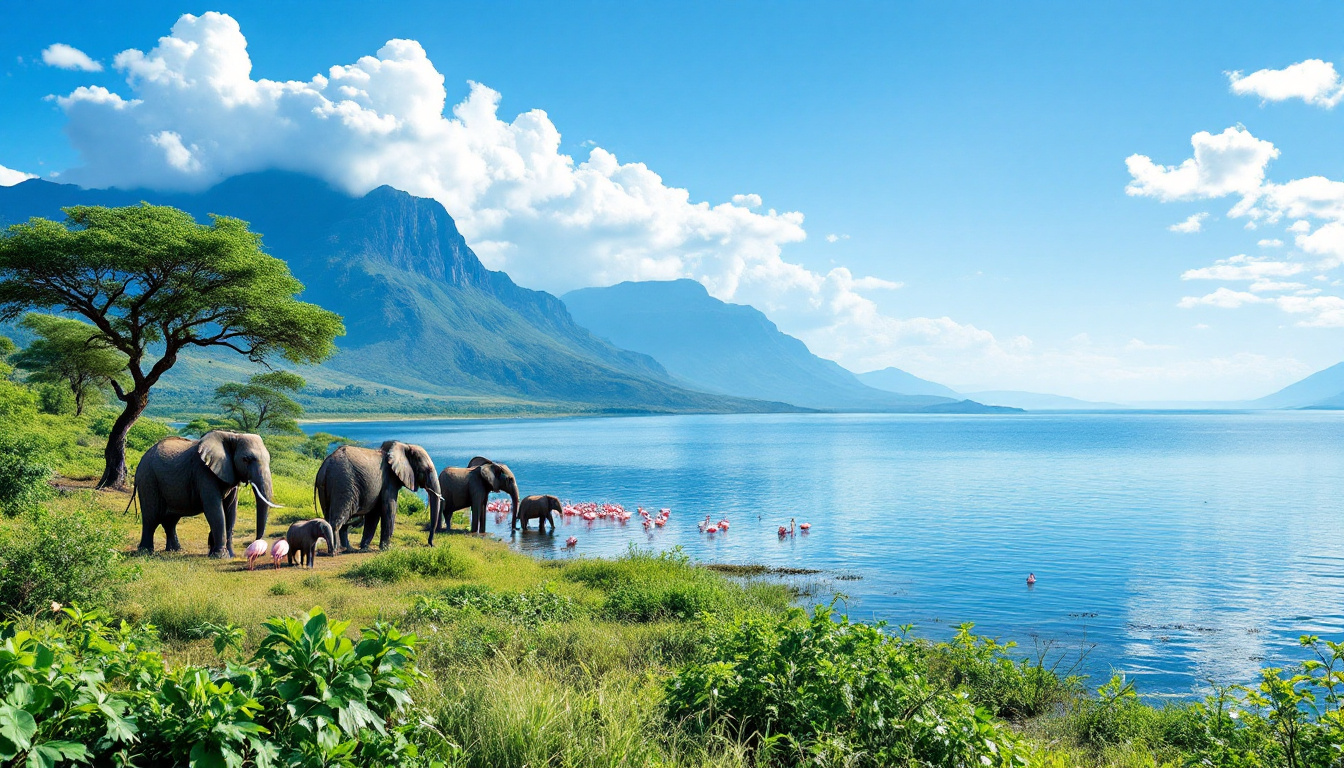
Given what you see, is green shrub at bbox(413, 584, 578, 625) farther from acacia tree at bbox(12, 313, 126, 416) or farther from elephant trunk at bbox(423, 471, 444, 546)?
acacia tree at bbox(12, 313, 126, 416)

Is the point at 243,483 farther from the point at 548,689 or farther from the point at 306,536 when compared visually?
the point at 548,689

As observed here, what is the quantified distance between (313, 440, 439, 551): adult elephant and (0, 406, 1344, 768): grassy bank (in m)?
5.38

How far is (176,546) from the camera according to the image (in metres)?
17.9

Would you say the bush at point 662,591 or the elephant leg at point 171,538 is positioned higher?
the elephant leg at point 171,538

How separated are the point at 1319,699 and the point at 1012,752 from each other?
510 inches

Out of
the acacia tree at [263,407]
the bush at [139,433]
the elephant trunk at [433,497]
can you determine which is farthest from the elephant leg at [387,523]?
the acacia tree at [263,407]

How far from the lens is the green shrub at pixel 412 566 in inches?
685

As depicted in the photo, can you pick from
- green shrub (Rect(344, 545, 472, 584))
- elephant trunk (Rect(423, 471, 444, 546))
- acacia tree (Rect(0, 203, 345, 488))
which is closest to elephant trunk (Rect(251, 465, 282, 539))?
green shrub (Rect(344, 545, 472, 584))

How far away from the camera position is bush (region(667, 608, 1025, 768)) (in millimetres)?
5297

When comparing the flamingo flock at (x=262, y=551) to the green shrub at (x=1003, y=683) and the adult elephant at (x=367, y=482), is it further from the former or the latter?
the green shrub at (x=1003, y=683)

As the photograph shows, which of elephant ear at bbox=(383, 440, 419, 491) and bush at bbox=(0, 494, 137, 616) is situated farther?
elephant ear at bbox=(383, 440, 419, 491)

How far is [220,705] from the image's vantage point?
11.8 ft

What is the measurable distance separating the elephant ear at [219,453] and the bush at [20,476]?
14.8ft

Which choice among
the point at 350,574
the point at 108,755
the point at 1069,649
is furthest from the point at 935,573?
the point at 108,755
